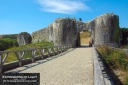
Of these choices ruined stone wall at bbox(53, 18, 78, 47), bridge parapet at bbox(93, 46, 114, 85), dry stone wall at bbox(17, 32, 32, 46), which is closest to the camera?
bridge parapet at bbox(93, 46, 114, 85)

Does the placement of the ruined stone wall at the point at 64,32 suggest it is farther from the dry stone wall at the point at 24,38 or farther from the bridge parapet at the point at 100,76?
the bridge parapet at the point at 100,76

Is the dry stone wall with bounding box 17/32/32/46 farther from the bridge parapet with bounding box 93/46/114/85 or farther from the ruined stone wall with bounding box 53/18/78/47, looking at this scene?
the bridge parapet with bounding box 93/46/114/85

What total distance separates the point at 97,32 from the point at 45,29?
44.5 ft

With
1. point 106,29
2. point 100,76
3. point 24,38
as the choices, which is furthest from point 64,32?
point 100,76

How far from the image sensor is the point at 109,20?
106 ft

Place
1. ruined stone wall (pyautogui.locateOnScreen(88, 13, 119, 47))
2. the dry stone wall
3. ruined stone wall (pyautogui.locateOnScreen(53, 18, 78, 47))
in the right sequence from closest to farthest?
ruined stone wall (pyautogui.locateOnScreen(88, 13, 119, 47)) → ruined stone wall (pyautogui.locateOnScreen(53, 18, 78, 47)) → the dry stone wall

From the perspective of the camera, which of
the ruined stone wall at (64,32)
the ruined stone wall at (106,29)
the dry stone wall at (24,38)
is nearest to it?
the ruined stone wall at (106,29)

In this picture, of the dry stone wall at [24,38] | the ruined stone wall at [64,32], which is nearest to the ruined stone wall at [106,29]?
the ruined stone wall at [64,32]

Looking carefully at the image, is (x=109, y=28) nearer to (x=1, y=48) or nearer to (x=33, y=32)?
(x=33, y=32)

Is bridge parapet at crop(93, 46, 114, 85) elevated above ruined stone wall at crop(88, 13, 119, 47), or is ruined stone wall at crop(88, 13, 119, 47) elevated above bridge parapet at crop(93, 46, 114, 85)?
ruined stone wall at crop(88, 13, 119, 47)

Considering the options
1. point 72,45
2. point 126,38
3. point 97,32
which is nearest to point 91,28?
point 97,32

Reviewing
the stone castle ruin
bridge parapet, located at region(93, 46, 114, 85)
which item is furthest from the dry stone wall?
bridge parapet, located at region(93, 46, 114, 85)

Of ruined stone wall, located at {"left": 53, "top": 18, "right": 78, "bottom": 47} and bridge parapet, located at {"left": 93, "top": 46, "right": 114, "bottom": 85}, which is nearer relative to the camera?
bridge parapet, located at {"left": 93, "top": 46, "right": 114, "bottom": 85}

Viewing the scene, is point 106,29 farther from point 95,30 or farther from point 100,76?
point 100,76
